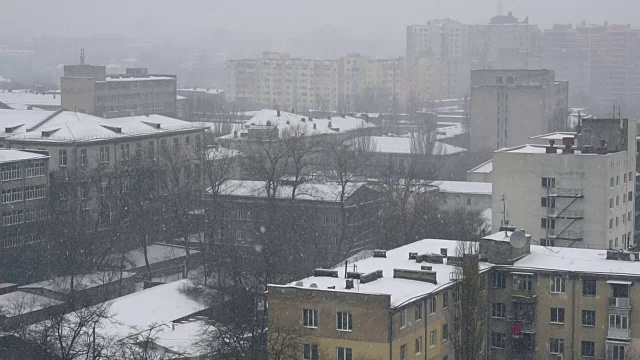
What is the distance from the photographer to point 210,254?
30141mm

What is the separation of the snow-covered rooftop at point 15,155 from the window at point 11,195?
0.74 m

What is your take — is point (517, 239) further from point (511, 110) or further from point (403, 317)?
point (511, 110)

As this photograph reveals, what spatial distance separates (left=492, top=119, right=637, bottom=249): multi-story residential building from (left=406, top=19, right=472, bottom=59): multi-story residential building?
9134 centimetres

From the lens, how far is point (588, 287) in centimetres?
1934

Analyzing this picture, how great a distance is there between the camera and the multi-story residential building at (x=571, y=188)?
26.6m

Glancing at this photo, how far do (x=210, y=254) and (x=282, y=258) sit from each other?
1.99 meters

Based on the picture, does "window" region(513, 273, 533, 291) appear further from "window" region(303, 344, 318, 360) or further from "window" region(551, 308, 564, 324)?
"window" region(303, 344, 318, 360)

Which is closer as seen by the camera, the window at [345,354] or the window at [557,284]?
the window at [345,354]

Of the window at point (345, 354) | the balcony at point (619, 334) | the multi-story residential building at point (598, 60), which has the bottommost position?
the balcony at point (619, 334)

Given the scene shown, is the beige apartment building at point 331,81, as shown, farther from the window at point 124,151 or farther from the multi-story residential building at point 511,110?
the window at point 124,151

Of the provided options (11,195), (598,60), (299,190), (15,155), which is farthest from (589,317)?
(598,60)

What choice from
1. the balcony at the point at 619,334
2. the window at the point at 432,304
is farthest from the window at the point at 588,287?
the window at the point at 432,304

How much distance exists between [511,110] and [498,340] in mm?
30059

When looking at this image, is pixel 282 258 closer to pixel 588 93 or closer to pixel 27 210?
pixel 27 210
